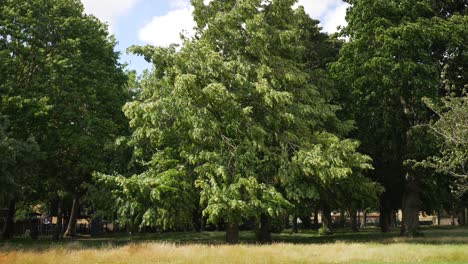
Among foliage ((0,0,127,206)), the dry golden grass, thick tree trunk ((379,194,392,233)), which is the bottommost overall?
the dry golden grass

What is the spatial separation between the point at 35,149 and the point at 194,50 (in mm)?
10480

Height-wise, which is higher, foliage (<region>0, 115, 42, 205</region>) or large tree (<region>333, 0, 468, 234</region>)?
large tree (<region>333, 0, 468, 234</region>)

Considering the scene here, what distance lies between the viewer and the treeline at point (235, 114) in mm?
25719

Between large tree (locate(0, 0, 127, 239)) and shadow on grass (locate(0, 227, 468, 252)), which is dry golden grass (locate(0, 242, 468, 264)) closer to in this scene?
shadow on grass (locate(0, 227, 468, 252))

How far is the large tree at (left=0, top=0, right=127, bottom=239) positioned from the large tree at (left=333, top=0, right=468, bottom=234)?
16.9 m

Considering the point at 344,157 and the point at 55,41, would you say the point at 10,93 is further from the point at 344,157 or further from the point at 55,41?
the point at 344,157

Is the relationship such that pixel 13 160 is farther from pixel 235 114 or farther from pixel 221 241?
pixel 221 241

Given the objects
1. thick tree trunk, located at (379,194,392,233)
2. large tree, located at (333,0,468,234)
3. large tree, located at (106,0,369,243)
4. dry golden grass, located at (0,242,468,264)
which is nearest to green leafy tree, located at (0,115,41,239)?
large tree, located at (106,0,369,243)

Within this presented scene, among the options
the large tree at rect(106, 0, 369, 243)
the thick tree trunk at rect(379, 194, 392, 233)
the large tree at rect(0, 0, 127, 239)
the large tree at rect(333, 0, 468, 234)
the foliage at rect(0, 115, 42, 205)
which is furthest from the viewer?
the thick tree trunk at rect(379, 194, 392, 233)

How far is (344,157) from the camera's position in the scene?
2708 centimetres

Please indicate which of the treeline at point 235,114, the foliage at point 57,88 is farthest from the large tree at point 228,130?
the foliage at point 57,88

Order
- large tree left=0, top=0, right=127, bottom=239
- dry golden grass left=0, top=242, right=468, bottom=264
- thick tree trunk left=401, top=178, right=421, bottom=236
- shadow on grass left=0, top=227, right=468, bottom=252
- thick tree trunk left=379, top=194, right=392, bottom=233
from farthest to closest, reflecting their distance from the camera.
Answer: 1. thick tree trunk left=379, top=194, right=392, bottom=233
2. thick tree trunk left=401, top=178, right=421, bottom=236
3. large tree left=0, top=0, right=127, bottom=239
4. shadow on grass left=0, top=227, right=468, bottom=252
5. dry golden grass left=0, top=242, right=468, bottom=264

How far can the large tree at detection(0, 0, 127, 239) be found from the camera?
103 ft

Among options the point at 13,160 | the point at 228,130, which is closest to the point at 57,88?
the point at 13,160
